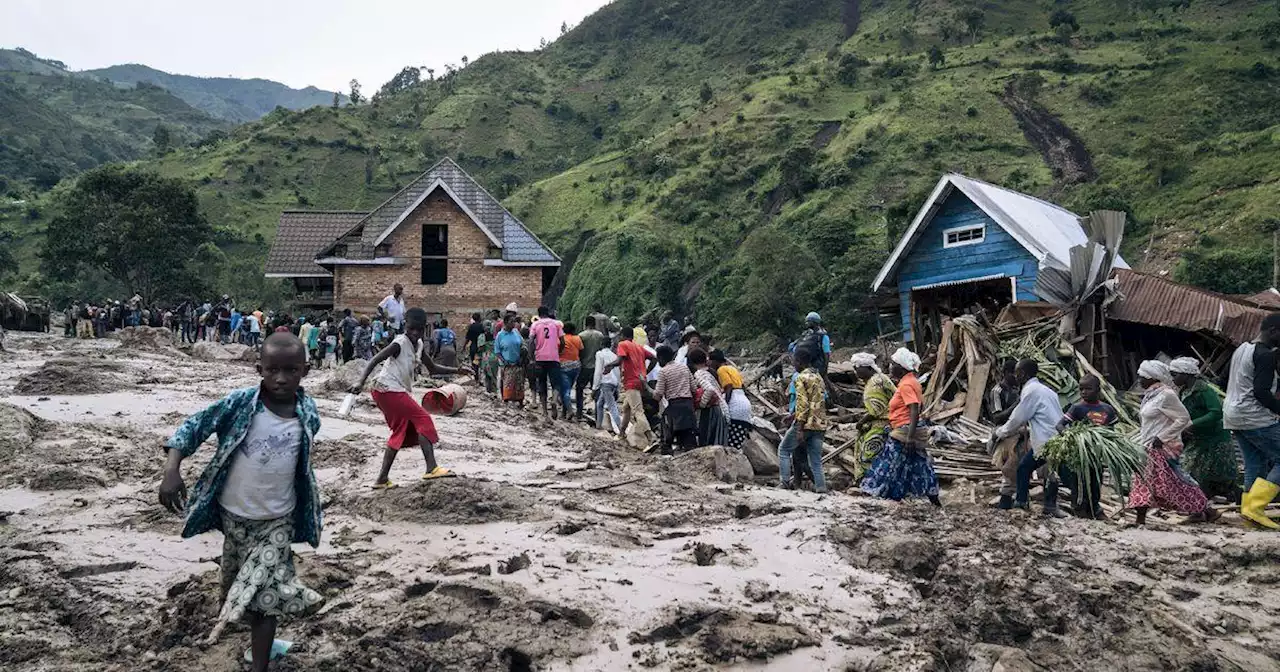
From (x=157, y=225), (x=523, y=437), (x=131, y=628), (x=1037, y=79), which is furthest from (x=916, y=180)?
(x=131, y=628)

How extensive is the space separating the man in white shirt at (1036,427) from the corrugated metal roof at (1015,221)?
10.5 meters

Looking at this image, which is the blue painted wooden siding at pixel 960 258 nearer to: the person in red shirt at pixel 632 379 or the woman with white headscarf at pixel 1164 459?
the person in red shirt at pixel 632 379

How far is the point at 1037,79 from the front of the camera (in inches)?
2194

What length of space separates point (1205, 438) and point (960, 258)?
1292 centimetres

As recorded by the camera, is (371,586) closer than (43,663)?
No

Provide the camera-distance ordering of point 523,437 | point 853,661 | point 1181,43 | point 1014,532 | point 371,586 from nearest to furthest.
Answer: point 853,661 → point 371,586 → point 1014,532 → point 523,437 → point 1181,43

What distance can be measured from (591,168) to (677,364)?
63350 millimetres

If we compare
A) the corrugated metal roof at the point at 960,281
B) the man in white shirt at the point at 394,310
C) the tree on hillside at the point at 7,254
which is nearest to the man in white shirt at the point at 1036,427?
the man in white shirt at the point at 394,310

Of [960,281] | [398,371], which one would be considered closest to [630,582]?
[398,371]

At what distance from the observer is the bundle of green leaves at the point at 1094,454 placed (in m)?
8.00

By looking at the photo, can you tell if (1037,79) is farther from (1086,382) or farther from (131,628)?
(131,628)

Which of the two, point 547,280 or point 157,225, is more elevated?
point 157,225

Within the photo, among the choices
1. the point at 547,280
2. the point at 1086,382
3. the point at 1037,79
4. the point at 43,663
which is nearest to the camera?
the point at 43,663

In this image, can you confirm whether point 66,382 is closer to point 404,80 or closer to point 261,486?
point 261,486
